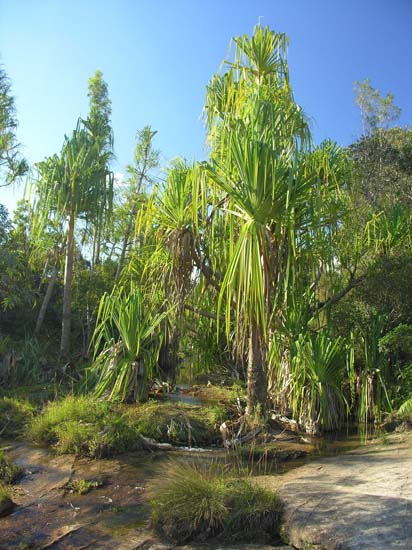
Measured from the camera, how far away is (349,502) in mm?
3449

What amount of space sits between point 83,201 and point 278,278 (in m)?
5.44

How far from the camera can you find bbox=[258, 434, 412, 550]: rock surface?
2904mm

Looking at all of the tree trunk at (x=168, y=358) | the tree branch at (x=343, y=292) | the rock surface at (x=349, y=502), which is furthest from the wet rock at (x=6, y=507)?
the tree branch at (x=343, y=292)

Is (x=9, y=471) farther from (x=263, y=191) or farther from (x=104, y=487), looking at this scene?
(x=263, y=191)

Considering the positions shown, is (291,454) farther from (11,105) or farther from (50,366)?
(11,105)

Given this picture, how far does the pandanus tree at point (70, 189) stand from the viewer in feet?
31.6

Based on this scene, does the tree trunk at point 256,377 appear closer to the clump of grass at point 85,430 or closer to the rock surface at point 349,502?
the rock surface at point 349,502

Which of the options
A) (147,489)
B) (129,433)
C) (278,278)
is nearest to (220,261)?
(278,278)

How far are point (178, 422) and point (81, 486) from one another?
1.94 m

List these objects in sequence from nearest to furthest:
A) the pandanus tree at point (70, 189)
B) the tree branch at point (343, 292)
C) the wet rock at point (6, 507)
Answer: the wet rock at point (6, 507) < the tree branch at point (343, 292) < the pandanus tree at point (70, 189)

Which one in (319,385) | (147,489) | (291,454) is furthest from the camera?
(319,385)

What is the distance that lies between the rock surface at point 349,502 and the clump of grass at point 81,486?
150 centimetres

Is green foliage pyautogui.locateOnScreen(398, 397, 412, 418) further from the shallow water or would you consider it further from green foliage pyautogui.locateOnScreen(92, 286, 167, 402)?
green foliage pyautogui.locateOnScreen(92, 286, 167, 402)

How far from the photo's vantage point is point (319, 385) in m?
6.44
